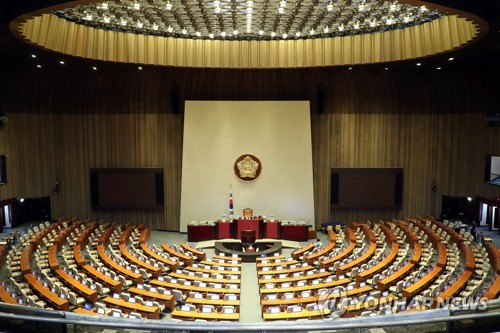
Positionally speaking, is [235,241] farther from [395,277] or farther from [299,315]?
[299,315]

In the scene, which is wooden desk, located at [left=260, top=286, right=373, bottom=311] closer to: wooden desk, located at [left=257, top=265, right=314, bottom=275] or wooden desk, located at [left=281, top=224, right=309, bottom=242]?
wooden desk, located at [left=257, top=265, right=314, bottom=275]

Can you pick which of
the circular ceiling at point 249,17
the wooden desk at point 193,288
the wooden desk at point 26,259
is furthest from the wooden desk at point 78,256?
the circular ceiling at point 249,17

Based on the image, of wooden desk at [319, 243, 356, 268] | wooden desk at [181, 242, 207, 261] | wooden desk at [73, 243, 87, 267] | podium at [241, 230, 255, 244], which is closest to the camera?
wooden desk at [73, 243, 87, 267]

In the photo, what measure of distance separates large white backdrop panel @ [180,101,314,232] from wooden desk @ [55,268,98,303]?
836 cm

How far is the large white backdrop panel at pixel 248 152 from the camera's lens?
67.6 feet

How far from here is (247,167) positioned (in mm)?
20672

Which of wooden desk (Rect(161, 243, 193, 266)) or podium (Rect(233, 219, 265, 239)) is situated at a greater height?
podium (Rect(233, 219, 265, 239))

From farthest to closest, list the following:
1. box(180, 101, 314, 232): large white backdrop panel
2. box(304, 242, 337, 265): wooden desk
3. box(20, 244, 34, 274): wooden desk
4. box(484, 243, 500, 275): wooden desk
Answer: box(180, 101, 314, 232): large white backdrop panel
box(304, 242, 337, 265): wooden desk
box(484, 243, 500, 275): wooden desk
box(20, 244, 34, 274): wooden desk

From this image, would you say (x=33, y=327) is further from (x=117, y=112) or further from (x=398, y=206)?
(x=398, y=206)

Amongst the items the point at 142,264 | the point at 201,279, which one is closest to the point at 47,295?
the point at 142,264

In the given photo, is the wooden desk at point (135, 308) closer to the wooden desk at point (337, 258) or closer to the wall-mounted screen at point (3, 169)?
the wooden desk at point (337, 258)

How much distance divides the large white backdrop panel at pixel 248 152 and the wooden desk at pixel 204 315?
411 inches

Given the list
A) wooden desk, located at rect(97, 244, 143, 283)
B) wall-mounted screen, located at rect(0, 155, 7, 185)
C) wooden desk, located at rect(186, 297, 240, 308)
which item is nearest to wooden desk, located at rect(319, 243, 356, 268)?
wooden desk, located at rect(186, 297, 240, 308)

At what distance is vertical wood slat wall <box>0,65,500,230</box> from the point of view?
68.1ft
